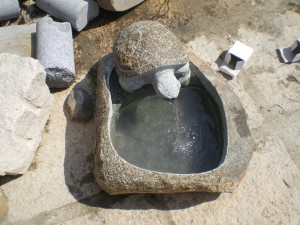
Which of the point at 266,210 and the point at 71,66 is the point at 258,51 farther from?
the point at 71,66

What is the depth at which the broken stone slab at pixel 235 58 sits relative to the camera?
505 centimetres

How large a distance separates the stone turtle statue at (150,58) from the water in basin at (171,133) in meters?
0.58

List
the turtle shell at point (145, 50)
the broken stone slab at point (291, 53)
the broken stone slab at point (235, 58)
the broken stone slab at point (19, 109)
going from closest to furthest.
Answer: the turtle shell at point (145, 50)
the broken stone slab at point (19, 109)
the broken stone slab at point (235, 58)
the broken stone slab at point (291, 53)

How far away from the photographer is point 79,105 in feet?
16.1

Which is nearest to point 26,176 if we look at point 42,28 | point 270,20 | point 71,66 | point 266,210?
point 71,66

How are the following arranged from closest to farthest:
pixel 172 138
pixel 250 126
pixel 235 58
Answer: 1. pixel 172 138
2. pixel 250 126
3. pixel 235 58

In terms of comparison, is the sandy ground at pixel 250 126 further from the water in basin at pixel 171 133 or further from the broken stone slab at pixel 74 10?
the water in basin at pixel 171 133

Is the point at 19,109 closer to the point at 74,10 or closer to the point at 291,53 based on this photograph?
the point at 74,10

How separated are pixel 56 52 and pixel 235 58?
7.95 feet

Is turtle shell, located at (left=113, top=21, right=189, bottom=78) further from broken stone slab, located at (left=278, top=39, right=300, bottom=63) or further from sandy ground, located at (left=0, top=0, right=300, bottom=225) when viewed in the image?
broken stone slab, located at (left=278, top=39, right=300, bottom=63)

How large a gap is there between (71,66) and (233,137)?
2.29m

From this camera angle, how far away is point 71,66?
4914 millimetres

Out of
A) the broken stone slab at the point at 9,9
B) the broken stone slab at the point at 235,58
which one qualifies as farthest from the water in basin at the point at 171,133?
the broken stone slab at the point at 9,9

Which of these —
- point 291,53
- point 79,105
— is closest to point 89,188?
point 79,105
